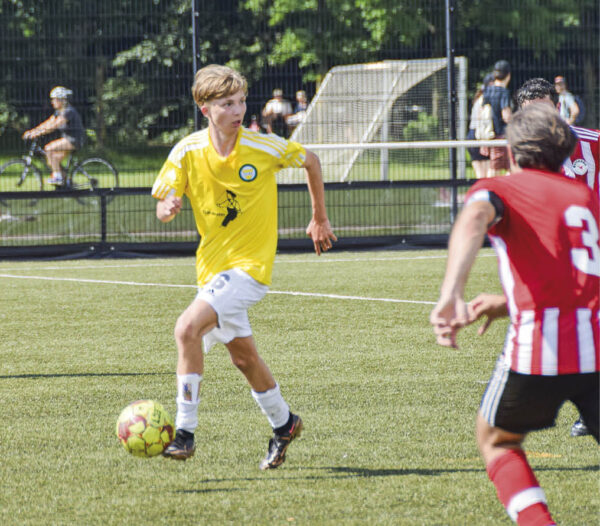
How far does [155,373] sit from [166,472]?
2.41 m

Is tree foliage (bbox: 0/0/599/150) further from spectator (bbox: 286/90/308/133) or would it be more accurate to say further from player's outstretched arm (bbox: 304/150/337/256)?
player's outstretched arm (bbox: 304/150/337/256)

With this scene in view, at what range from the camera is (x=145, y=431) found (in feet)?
16.7

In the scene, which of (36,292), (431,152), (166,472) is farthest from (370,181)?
(166,472)

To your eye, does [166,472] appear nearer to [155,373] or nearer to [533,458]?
[533,458]

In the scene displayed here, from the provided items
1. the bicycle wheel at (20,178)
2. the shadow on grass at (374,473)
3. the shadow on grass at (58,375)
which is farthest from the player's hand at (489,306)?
the bicycle wheel at (20,178)

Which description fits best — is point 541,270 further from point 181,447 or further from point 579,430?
point 579,430

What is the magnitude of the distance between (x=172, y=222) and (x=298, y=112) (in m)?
2.33

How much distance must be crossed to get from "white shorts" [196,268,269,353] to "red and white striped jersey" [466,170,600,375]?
197 centimetres

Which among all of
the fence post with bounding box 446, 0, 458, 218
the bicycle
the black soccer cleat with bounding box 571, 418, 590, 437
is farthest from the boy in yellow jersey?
the fence post with bounding box 446, 0, 458, 218

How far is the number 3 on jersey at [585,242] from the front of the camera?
347cm

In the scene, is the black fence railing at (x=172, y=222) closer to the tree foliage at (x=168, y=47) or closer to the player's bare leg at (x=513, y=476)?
the tree foliage at (x=168, y=47)

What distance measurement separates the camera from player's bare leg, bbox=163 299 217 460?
202 inches

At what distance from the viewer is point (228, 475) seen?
5117mm

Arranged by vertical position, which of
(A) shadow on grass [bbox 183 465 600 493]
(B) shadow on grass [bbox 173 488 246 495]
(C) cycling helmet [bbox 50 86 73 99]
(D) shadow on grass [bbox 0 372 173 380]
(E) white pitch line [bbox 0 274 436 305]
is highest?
(C) cycling helmet [bbox 50 86 73 99]
